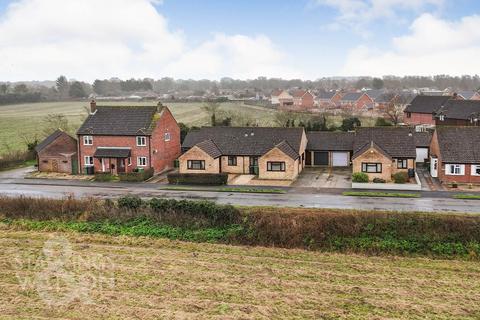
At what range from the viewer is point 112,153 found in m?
50.6

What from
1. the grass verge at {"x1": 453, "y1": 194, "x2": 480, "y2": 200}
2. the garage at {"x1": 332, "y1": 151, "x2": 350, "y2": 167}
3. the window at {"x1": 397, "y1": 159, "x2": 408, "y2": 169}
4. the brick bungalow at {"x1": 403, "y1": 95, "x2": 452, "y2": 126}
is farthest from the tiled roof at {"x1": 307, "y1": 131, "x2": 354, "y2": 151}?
the brick bungalow at {"x1": 403, "y1": 95, "x2": 452, "y2": 126}

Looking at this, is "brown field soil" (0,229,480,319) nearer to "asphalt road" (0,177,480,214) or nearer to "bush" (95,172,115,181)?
"asphalt road" (0,177,480,214)

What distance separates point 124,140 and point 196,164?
307 inches

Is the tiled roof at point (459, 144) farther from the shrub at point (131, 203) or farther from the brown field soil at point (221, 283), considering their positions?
the shrub at point (131, 203)

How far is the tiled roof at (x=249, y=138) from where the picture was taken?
5069cm

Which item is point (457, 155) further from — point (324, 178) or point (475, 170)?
point (324, 178)

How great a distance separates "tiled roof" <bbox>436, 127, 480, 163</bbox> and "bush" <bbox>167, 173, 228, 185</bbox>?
19.0m

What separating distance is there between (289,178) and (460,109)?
34966mm

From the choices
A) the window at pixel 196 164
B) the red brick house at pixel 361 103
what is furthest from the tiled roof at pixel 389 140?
the red brick house at pixel 361 103

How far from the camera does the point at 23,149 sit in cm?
6506

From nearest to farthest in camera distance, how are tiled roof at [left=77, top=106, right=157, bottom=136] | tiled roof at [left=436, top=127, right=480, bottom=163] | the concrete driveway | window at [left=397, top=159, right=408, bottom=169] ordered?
1. tiled roof at [left=436, top=127, right=480, bottom=163]
2. the concrete driveway
3. window at [left=397, top=159, right=408, bottom=169]
4. tiled roof at [left=77, top=106, right=157, bottom=136]

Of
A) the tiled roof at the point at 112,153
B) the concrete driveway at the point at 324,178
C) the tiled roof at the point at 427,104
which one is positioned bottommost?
the concrete driveway at the point at 324,178

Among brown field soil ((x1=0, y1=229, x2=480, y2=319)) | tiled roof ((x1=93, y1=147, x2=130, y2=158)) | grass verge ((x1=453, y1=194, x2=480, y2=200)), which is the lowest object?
brown field soil ((x1=0, y1=229, x2=480, y2=319))

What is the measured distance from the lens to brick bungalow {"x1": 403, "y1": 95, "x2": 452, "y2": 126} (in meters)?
78.6
